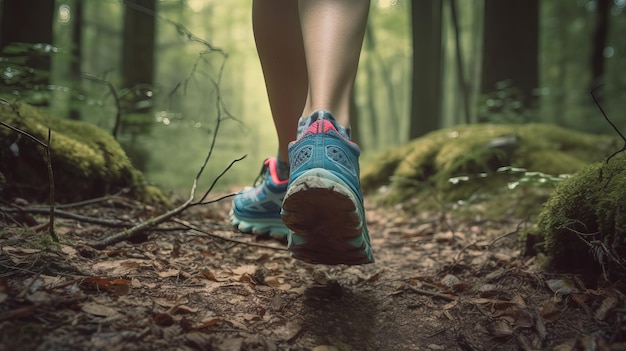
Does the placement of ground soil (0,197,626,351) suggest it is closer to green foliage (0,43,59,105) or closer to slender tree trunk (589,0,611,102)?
green foliage (0,43,59,105)

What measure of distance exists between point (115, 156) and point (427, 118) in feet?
19.7

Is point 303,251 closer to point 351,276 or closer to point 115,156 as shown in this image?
point 351,276

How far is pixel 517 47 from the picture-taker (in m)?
4.99

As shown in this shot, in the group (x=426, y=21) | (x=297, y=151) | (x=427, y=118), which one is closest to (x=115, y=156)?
(x=297, y=151)

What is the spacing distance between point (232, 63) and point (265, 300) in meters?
22.9

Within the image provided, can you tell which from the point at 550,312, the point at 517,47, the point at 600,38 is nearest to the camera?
the point at 550,312

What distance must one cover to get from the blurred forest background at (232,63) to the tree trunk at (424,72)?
0.06 ft

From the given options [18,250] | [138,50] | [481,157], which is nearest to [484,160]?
[481,157]

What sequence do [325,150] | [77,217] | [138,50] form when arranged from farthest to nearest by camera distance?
[138,50] → [77,217] → [325,150]

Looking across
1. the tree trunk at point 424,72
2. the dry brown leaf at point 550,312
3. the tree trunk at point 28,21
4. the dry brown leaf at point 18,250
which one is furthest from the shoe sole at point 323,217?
the tree trunk at point 424,72

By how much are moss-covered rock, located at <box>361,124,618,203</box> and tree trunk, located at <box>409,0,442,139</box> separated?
3.02 metres

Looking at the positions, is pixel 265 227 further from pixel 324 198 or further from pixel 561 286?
pixel 561 286

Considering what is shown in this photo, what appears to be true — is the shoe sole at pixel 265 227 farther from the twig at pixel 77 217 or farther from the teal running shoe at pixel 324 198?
the teal running shoe at pixel 324 198

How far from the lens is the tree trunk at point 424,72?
24.0 feet
